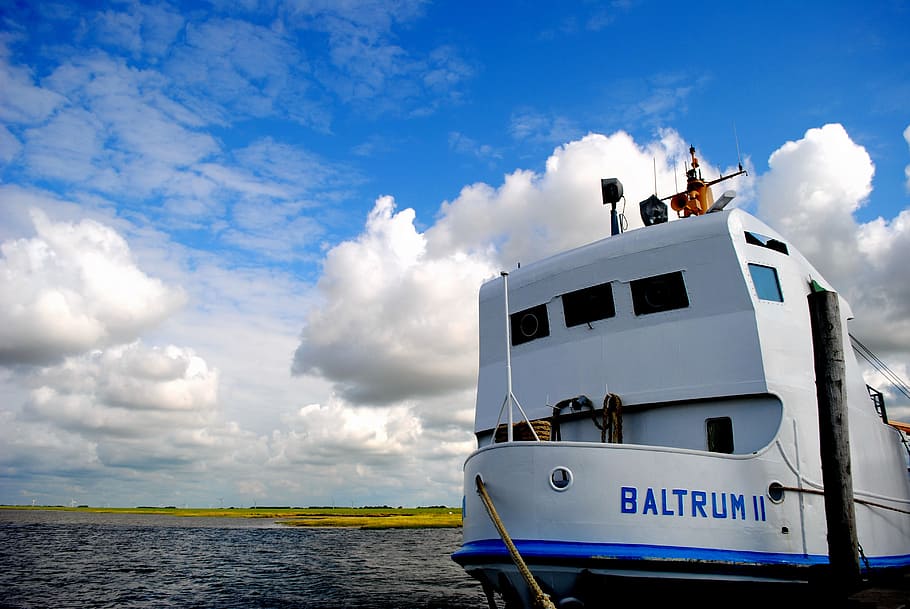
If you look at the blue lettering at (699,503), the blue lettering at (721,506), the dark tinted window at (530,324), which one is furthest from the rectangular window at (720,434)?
the dark tinted window at (530,324)

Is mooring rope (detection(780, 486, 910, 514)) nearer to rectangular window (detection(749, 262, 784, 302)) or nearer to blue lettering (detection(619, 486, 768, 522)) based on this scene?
blue lettering (detection(619, 486, 768, 522))

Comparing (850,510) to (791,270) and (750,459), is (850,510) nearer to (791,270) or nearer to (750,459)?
(750,459)

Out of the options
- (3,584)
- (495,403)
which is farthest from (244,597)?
(495,403)

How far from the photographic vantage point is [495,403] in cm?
1455

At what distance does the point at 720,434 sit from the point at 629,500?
2.76 metres

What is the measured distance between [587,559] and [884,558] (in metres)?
7.18

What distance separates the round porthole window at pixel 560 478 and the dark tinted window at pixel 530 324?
4.72 meters

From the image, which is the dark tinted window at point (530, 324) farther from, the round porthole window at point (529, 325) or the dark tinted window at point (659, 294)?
the dark tinted window at point (659, 294)

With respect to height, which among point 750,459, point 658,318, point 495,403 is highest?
point 658,318

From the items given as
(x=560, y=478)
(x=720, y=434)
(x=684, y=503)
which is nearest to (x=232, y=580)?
(x=560, y=478)

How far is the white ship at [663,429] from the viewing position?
31.4ft

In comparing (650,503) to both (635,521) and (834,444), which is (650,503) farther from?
(834,444)

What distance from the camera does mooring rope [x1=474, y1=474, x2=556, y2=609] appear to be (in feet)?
28.8

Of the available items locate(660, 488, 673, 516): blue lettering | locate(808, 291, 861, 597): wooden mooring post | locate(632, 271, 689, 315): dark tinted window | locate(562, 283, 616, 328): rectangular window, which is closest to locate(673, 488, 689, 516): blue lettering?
locate(660, 488, 673, 516): blue lettering
